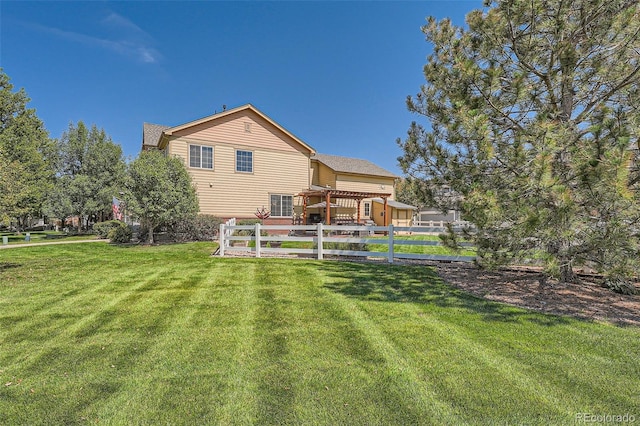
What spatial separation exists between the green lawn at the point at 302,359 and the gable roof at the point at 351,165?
2024 cm

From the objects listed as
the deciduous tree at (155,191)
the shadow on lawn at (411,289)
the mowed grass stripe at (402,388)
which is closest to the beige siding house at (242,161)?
the deciduous tree at (155,191)

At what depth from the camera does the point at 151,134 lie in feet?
82.6

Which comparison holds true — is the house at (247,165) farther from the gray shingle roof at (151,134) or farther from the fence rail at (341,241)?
the fence rail at (341,241)

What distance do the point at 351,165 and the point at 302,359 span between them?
81.7 ft

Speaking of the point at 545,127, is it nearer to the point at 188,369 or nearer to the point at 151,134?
the point at 188,369

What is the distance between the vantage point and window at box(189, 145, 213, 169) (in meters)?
18.3

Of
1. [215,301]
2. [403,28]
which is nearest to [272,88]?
[403,28]

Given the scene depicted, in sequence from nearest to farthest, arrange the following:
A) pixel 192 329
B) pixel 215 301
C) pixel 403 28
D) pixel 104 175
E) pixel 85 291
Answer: pixel 192 329 → pixel 215 301 → pixel 85 291 → pixel 403 28 → pixel 104 175

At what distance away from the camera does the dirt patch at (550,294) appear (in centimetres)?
476

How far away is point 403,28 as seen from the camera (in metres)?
12.8

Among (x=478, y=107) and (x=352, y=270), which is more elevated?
(x=478, y=107)

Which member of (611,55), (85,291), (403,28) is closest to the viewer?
(611,55)

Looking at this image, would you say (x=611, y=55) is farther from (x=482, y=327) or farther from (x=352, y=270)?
(x=352, y=270)

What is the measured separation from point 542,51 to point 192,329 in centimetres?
745
